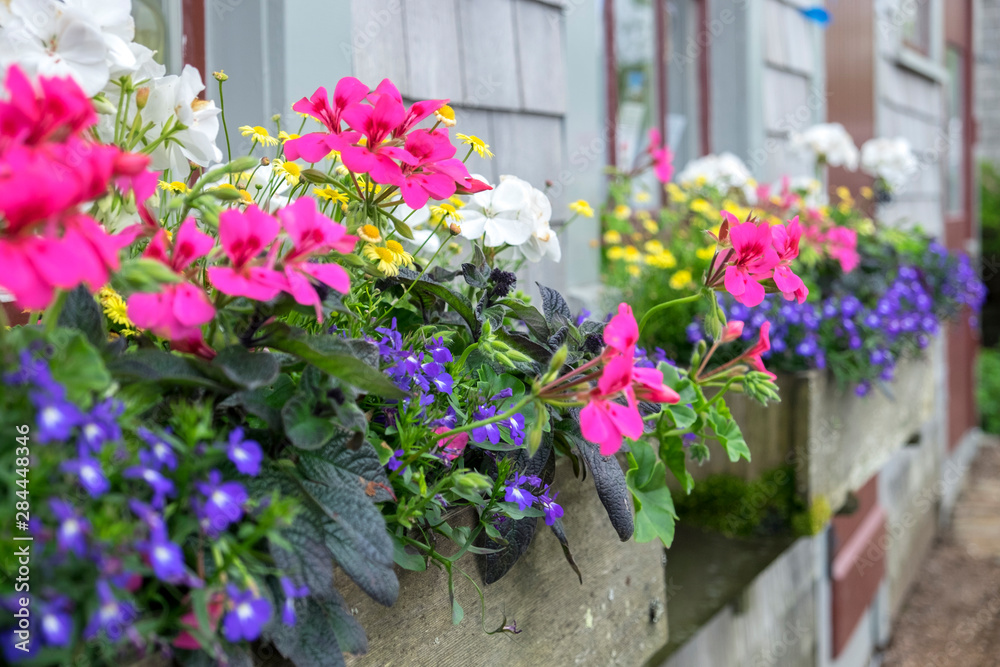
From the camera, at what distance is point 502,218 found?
1.03 metres

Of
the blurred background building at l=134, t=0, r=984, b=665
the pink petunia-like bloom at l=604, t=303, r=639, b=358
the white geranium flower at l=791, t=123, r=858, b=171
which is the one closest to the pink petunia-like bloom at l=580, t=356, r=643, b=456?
the pink petunia-like bloom at l=604, t=303, r=639, b=358

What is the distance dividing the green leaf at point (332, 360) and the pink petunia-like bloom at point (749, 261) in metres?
0.38

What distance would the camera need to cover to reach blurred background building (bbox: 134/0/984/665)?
1272mm

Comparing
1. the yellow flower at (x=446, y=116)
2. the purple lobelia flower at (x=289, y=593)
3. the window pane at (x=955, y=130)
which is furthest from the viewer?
the window pane at (x=955, y=130)

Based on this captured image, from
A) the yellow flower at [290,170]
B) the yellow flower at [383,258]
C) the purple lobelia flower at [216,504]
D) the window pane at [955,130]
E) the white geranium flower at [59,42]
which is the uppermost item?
the window pane at [955,130]

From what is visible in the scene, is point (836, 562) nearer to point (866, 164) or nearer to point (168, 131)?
point (866, 164)

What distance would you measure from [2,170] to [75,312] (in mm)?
183

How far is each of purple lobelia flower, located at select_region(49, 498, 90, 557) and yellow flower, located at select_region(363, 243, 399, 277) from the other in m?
0.40

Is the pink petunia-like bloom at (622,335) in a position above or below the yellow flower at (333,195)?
below

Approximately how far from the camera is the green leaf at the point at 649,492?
3.22 ft

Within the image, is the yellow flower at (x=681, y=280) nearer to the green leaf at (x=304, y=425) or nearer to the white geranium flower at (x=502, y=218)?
the white geranium flower at (x=502, y=218)

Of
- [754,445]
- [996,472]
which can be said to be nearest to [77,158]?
[754,445]

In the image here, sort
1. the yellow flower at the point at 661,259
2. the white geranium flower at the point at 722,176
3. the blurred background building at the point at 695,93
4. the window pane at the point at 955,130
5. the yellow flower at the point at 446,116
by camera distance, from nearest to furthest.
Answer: the yellow flower at the point at 446,116 → the blurred background building at the point at 695,93 → the yellow flower at the point at 661,259 → the white geranium flower at the point at 722,176 → the window pane at the point at 955,130

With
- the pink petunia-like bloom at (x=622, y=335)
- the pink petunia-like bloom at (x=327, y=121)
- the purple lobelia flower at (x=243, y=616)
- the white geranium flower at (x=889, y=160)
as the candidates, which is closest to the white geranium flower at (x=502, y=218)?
the pink petunia-like bloom at (x=327, y=121)
